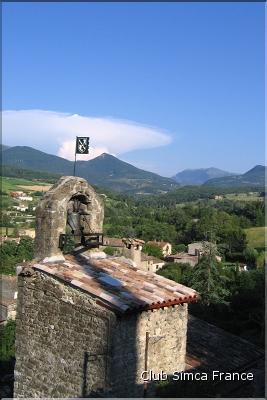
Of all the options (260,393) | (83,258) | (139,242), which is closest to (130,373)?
(83,258)

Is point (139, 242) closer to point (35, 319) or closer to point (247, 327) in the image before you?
point (35, 319)

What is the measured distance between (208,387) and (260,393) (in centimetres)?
227

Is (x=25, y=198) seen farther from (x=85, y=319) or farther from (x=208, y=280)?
(x=85, y=319)

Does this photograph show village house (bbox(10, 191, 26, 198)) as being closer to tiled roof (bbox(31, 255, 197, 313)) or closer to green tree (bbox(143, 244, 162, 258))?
green tree (bbox(143, 244, 162, 258))

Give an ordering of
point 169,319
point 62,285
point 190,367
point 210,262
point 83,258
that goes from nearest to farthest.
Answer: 1. point 62,285
2. point 169,319
3. point 83,258
4. point 190,367
5. point 210,262

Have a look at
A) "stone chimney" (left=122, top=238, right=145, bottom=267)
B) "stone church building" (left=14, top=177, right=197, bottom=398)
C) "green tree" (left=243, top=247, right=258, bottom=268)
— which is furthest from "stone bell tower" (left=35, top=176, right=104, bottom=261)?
"green tree" (left=243, top=247, right=258, bottom=268)

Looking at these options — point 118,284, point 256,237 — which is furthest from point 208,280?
point 256,237

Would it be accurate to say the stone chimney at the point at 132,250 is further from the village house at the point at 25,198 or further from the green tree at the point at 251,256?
the village house at the point at 25,198

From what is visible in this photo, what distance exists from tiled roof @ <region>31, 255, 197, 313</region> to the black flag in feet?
6.55

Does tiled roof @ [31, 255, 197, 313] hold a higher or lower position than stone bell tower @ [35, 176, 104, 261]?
lower

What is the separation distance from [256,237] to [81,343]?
2771 inches

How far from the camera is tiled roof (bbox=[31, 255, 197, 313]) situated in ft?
24.5

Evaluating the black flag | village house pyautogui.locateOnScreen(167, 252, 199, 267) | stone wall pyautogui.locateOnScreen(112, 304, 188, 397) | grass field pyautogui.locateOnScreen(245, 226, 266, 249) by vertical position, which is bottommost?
village house pyautogui.locateOnScreen(167, 252, 199, 267)

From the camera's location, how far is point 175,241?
89.2 metres
